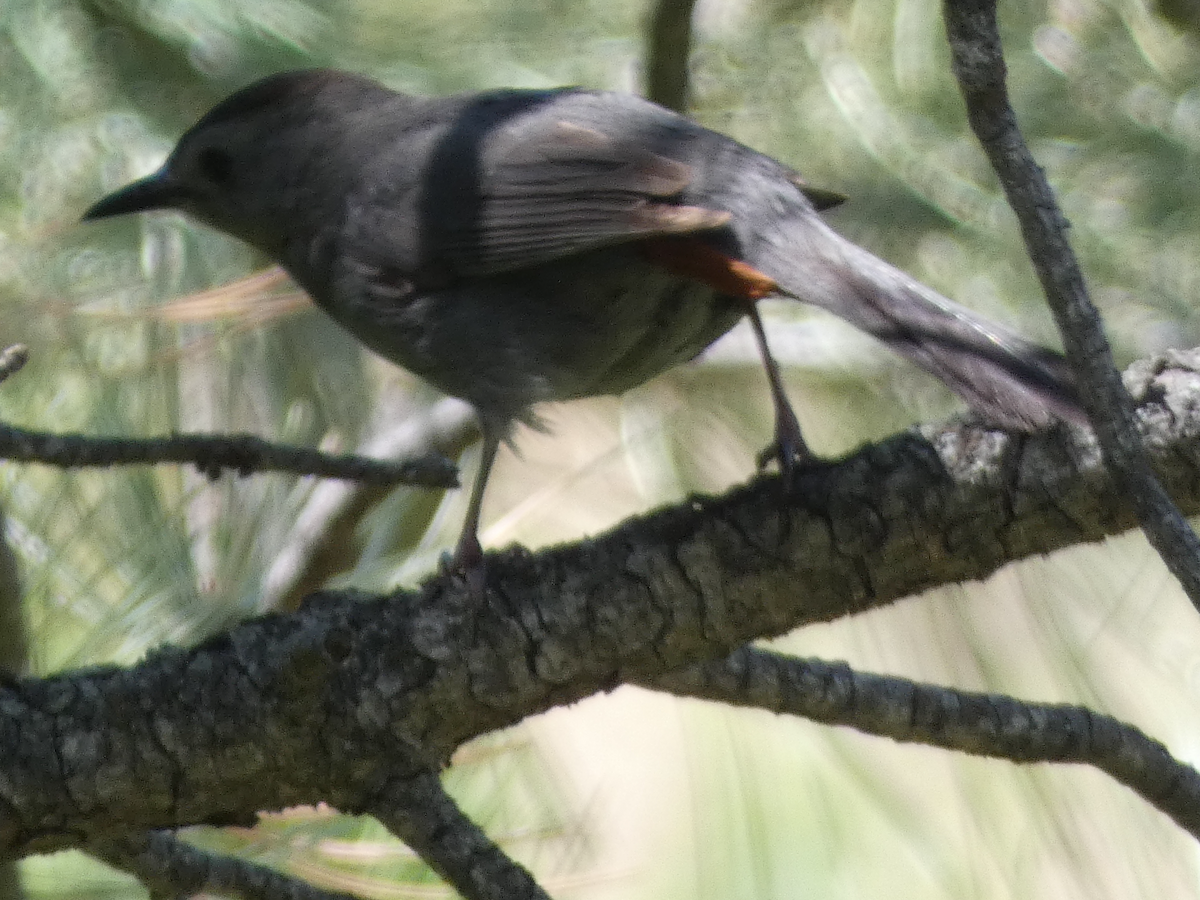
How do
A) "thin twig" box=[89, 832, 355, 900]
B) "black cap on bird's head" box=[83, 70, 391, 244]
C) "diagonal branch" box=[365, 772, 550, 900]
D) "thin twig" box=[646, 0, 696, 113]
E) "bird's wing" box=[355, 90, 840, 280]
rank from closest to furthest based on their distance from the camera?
"diagonal branch" box=[365, 772, 550, 900] < "thin twig" box=[89, 832, 355, 900] < "bird's wing" box=[355, 90, 840, 280] < "thin twig" box=[646, 0, 696, 113] < "black cap on bird's head" box=[83, 70, 391, 244]

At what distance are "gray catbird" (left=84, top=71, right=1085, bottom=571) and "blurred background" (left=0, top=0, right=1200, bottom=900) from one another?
300mm

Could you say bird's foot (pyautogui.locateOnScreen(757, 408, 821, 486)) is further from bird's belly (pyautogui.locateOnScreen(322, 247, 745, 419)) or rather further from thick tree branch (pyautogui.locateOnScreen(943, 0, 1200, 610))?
thick tree branch (pyautogui.locateOnScreen(943, 0, 1200, 610))

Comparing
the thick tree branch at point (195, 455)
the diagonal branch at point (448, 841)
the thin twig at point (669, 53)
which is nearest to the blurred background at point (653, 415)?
the thin twig at point (669, 53)

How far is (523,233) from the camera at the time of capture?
2.40 metres

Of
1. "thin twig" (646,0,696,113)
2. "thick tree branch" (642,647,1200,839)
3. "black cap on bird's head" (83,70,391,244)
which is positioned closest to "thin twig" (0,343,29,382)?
"black cap on bird's head" (83,70,391,244)

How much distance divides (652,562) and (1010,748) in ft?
1.78

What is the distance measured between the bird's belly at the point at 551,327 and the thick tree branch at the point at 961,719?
591 millimetres

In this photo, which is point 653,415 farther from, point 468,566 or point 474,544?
point 468,566

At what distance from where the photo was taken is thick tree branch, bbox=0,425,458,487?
1945 mm

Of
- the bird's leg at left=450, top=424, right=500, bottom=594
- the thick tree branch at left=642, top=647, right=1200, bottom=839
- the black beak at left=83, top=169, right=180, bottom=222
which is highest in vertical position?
the thick tree branch at left=642, top=647, right=1200, bottom=839

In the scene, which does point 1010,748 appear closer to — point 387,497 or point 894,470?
point 894,470

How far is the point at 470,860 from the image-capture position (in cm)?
169

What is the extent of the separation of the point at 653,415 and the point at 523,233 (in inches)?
29.6

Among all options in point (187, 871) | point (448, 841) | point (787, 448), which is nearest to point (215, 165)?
point (787, 448)
